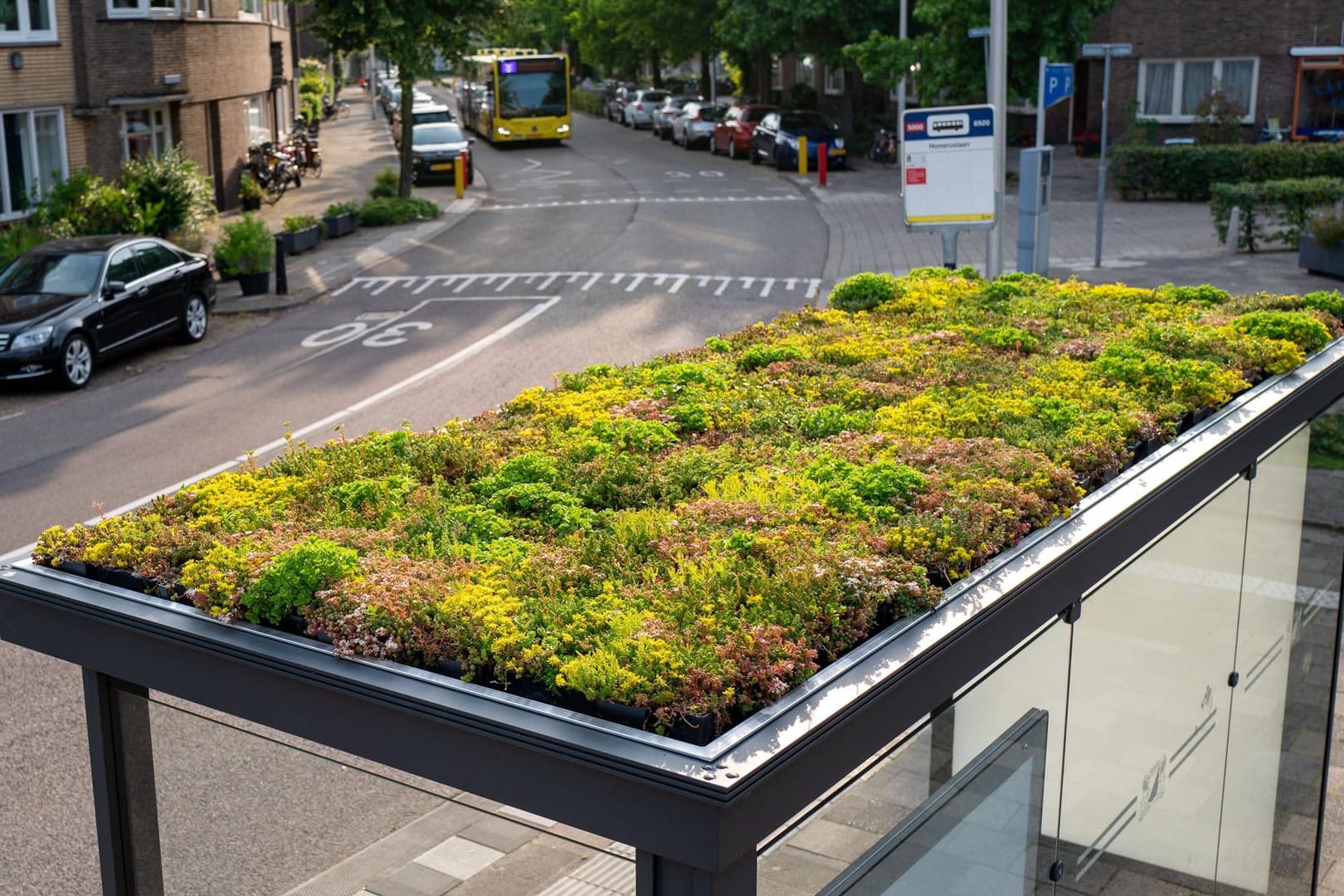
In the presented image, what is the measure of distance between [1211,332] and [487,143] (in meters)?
49.5

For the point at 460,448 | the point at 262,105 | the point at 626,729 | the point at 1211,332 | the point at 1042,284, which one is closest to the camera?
the point at 626,729

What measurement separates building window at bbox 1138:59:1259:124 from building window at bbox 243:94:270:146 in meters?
23.9

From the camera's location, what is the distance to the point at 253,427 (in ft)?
53.7

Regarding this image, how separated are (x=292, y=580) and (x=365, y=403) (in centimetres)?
1323

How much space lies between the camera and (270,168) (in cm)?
3575

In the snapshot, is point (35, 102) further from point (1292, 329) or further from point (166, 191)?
point (1292, 329)

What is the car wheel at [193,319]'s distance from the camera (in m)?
21.0

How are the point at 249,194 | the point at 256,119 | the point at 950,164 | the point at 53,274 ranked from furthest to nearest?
the point at 256,119 → the point at 249,194 → the point at 53,274 → the point at 950,164

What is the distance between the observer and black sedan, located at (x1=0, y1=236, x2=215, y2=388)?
18031 millimetres

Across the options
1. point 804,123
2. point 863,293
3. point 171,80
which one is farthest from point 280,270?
point 804,123

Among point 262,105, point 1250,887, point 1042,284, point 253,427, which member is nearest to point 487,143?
point 262,105

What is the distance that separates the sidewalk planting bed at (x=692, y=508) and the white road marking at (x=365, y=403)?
6.08 meters

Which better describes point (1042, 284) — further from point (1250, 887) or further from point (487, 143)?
point (487, 143)

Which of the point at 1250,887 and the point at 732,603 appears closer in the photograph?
the point at 732,603
